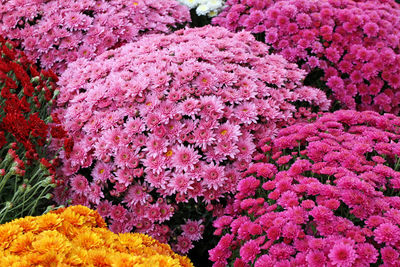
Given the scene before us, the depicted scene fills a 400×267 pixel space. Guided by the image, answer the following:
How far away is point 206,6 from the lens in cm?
505

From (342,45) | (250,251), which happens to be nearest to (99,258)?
(250,251)

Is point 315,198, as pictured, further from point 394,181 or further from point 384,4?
point 384,4

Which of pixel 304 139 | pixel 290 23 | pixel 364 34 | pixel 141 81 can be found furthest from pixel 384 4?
pixel 141 81

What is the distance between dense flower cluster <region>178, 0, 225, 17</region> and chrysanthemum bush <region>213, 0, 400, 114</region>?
30.0 inches

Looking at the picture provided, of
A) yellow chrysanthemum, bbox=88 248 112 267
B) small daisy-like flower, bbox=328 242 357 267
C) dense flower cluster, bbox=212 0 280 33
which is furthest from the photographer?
dense flower cluster, bbox=212 0 280 33

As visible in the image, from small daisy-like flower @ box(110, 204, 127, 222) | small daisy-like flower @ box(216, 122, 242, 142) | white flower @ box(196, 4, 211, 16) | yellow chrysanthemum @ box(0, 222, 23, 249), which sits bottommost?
small daisy-like flower @ box(110, 204, 127, 222)

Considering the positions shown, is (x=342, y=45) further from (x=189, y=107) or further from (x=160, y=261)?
(x=160, y=261)

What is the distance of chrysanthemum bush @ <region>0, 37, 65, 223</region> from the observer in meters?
2.26

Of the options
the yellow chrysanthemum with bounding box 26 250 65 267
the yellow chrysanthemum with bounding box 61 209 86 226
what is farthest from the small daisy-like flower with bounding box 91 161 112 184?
the yellow chrysanthemum with bounding box 26 250 65 267

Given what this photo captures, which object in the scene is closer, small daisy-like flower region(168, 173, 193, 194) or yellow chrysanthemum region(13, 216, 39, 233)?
yellow chrysanthemum region(13, 216, 39, 233)

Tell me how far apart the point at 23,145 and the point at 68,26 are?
1548 millimetres

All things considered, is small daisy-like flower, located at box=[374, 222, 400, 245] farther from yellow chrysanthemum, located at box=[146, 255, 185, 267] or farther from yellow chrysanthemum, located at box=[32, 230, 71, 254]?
yellow chrysanthemum, located at box=[32, 230, 71, 254]

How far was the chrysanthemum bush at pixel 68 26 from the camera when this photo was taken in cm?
386

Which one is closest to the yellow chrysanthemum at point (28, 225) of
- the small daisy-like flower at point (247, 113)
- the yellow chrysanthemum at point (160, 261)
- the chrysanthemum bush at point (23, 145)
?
the chrysanthemum bush at point (23, 145)
